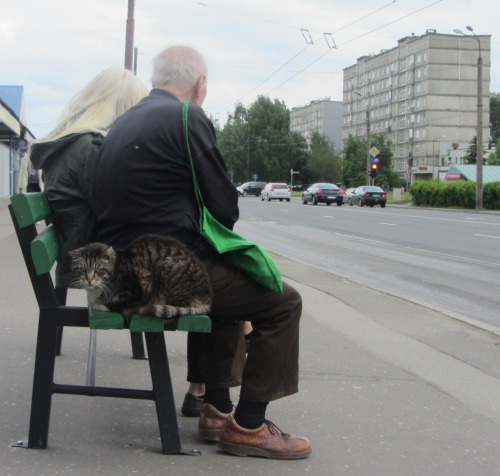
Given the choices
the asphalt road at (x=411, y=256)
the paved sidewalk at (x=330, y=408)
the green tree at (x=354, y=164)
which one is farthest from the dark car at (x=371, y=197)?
the paved sidewalk at (x=330, y=408)

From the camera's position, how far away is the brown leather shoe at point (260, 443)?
367 centimetres

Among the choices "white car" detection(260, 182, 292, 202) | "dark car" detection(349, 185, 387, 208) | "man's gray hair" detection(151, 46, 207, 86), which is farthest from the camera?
"white car" detection(260, 182, 292, 202)

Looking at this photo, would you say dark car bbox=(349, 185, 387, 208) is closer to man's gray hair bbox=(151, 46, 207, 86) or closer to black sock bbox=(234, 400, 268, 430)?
man's gray hair bbox=(151, 46, 207, 86)

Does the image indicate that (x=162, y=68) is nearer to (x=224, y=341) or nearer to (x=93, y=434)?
(x=224, y=341)

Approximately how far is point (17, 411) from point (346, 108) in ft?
540

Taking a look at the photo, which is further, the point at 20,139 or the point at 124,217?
the point at 20,139

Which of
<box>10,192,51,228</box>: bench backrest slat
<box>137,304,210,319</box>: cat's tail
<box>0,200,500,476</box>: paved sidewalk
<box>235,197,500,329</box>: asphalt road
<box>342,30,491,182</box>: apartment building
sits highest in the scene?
<box>342,30,491,182</box>: apartment building

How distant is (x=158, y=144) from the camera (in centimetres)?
357

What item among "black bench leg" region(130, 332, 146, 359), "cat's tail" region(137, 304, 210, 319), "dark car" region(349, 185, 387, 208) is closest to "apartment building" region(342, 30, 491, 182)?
"dark car" region(349, 185, 387, 208)

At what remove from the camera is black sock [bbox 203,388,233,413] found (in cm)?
Answer: 400

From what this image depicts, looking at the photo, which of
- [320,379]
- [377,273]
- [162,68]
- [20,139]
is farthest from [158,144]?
[20,139]

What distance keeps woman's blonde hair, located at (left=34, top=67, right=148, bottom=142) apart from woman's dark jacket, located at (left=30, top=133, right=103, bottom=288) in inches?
5.2

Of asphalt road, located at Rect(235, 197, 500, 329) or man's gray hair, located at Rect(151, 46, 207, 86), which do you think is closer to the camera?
man's gray hair, located at Rect(151, 46, 207, 86)

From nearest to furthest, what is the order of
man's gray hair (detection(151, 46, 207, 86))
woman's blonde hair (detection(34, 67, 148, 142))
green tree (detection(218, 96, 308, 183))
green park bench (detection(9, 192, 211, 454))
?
green park bench (detection(9, 192, 211, 454))
man's gray hair (detection(151, 46, 207, 86))
woman's blonde hair (detection(34, 67, 148, 142))
green tree (detection(218, 96, 308, 183))
